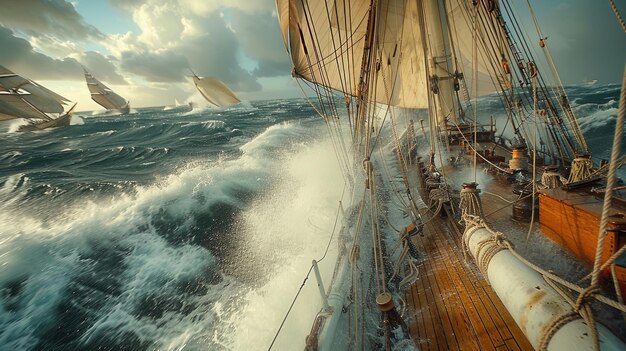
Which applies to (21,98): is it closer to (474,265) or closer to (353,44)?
(353,44)

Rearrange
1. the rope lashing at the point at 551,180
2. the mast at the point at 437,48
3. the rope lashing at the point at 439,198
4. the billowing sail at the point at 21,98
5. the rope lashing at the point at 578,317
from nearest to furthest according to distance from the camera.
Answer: the rope lashing at the point at 578,317 < the rope lashing at the point at 551,180 < the rope lashing at the point at 439,198 < the mast at the point at 437,48 < the billowing sail at the point at 21,98

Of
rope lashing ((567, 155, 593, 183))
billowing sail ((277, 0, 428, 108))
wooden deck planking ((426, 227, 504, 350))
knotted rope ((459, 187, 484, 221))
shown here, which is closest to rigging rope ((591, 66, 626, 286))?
wooden deck planking ((426, 227, 504, 350))

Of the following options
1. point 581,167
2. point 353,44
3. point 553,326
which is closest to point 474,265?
point 553,326

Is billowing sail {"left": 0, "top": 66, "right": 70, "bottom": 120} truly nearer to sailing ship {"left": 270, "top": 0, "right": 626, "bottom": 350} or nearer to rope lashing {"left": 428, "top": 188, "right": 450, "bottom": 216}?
sailing ship {"left": 270, "top": 0, "right": 626, "bottom": 350}

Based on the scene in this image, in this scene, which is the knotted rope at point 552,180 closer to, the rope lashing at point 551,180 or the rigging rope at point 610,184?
the rope lashing at point 551,180


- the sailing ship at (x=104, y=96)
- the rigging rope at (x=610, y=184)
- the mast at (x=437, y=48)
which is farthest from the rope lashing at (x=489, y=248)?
the sailing ship at (x=104, y=96)

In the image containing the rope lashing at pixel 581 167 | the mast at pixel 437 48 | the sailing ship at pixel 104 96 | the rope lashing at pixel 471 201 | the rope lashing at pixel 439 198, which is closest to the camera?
the rope lashing at pixel 471 201
